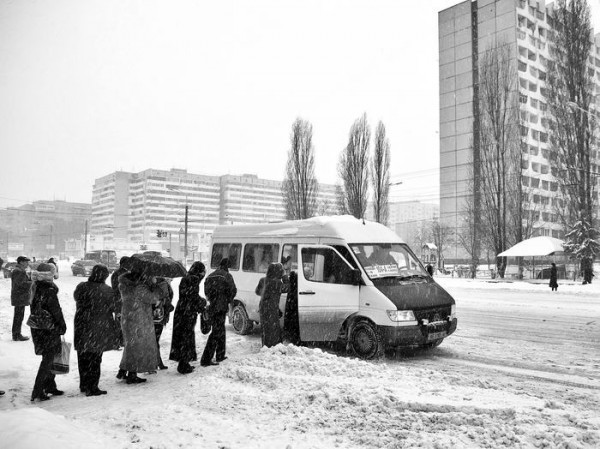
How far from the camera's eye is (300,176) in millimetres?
42844

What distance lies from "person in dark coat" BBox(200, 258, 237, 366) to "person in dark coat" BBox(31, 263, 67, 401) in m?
2.19

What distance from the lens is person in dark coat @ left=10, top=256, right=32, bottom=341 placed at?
10617mm

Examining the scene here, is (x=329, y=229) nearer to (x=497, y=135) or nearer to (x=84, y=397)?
(x=84, y=397)

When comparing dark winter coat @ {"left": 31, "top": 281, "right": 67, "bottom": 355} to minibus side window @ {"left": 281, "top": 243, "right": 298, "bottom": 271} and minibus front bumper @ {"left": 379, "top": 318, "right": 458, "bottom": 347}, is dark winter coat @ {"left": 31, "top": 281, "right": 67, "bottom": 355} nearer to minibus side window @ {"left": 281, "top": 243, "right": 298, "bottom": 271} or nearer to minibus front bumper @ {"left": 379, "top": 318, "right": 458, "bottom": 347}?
minibus side window @ {"left": 281, "top": 243, "right": 298, "bottom": 271}

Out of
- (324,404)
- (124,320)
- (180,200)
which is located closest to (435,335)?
(324,404)

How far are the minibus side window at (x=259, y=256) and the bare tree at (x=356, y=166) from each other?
1177 inches

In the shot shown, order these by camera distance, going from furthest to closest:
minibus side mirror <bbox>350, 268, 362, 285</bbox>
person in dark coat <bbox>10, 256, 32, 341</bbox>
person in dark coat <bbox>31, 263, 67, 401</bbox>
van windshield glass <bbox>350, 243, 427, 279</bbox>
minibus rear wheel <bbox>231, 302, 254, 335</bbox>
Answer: minibus rear wheel <bbox>231, 302, 254, 335</bbox> → person in dark coat <bbox>10, 256, 32, 341</bbox> → van windshield glass <bbox>350, 243, 427, 279</bbox> → minibus side mirror <bbox>350, 268, 362, 285</bbox> → person in dark coat <bbox>31, 263, 67, 401</bbox>

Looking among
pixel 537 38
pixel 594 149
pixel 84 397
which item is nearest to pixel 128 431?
pixel 84 397

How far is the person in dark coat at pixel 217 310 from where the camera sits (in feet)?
25.5

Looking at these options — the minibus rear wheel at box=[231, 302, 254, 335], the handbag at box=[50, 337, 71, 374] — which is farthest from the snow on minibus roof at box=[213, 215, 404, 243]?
the handbag at box=[50, 337, 71, 374]

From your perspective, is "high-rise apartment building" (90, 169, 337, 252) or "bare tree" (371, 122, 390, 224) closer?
"bare tree" (371, 122, 390, 224)

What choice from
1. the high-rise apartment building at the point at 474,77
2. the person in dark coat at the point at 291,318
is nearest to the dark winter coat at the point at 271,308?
the person in dark coat at the point at 291,318

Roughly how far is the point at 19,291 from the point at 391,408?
8950mm

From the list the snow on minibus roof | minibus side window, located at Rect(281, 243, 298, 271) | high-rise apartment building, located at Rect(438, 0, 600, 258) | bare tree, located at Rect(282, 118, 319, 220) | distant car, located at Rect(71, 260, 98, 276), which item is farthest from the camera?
high-rise apartment building, located at Rect(438, 0, 600, 258)
